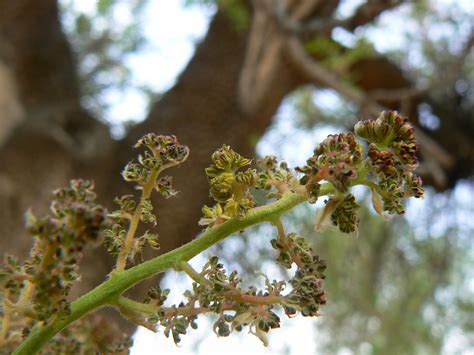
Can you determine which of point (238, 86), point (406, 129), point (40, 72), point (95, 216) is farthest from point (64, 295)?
point (40, 72)

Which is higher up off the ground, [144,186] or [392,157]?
[144,186]

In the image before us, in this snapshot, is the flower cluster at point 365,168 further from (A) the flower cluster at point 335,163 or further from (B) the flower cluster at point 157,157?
(B) the flower cluster at point 157,157

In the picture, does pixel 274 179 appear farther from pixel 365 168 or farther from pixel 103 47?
pixel 103 47

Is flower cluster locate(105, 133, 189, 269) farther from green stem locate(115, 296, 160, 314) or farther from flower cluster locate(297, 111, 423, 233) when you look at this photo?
flower cluster locate(297, 111, 423, 233)

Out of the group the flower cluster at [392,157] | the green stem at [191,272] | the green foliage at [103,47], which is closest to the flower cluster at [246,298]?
the green stem at [191,272]

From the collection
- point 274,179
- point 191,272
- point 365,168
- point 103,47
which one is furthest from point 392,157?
point 103,47

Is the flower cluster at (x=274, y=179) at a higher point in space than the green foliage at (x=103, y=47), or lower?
lower

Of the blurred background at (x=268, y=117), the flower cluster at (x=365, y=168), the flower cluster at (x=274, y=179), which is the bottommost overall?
the flower cluster at (x=365, y=168)
